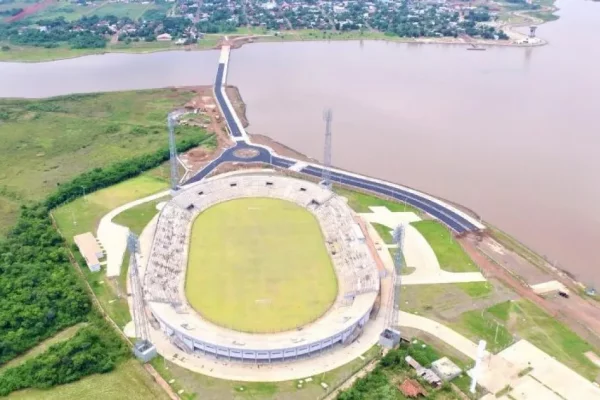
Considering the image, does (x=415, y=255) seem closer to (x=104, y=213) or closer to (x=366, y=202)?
(x=366, y=202)

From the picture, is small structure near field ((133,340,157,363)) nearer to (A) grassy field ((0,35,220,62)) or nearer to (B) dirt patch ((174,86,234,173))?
(B) dirt patch ((174,86,234,173))

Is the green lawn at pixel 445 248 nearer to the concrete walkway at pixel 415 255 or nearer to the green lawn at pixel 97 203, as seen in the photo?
the concrete walkway at pixel 415 255

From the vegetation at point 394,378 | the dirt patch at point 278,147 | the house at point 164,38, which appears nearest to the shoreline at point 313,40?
the house at point 164,38

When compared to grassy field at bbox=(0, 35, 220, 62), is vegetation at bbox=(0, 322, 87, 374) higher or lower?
lower

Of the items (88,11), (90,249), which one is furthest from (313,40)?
(90,249)

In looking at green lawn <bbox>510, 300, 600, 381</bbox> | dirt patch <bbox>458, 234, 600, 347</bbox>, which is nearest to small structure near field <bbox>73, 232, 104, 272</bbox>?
dirt patch <bbox>458, 234, 600, 347</bbox>

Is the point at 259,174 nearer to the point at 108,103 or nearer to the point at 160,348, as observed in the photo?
the point at 160,348
